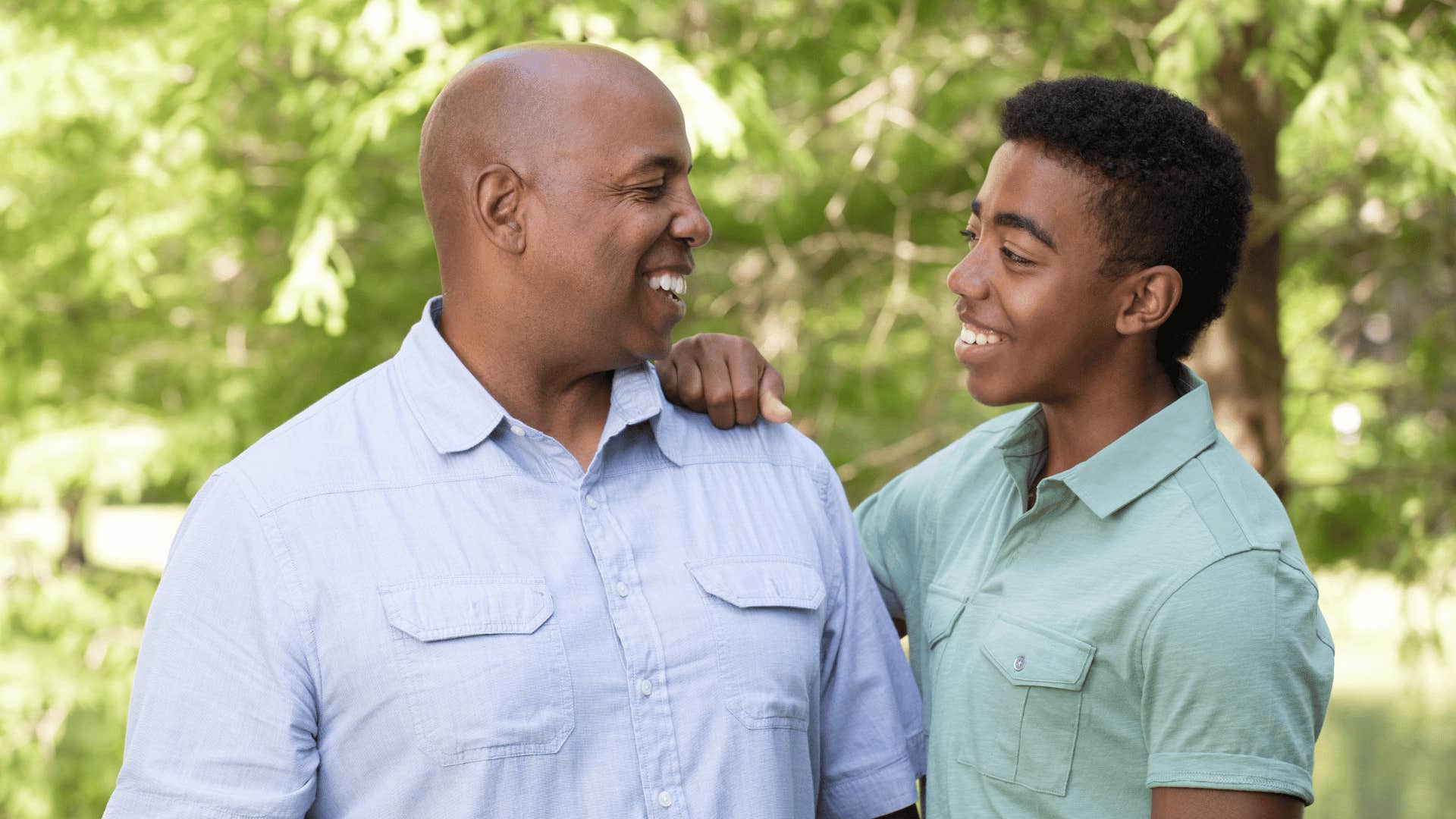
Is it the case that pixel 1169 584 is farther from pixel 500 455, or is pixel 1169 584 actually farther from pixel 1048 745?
pixel 500 455

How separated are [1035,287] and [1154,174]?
23cm

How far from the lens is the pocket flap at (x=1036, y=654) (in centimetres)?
189

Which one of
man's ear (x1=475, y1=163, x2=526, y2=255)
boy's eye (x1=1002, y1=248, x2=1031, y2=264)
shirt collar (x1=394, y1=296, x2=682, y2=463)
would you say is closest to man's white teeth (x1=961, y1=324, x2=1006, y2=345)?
boy's eye (x1=1002, y1=248, x2=1031, y2=264)

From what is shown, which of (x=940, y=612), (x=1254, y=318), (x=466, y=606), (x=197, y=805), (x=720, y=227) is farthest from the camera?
(x=720, y=227)

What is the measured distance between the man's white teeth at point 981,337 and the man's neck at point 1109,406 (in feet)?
0.48

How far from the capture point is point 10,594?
22.7 feet

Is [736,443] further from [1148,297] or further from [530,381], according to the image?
[1148,297]

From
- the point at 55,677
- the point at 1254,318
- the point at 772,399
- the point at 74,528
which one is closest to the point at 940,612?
the point at 772,399

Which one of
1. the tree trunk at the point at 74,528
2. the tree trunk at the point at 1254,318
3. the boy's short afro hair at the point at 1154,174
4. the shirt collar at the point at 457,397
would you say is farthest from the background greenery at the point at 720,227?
the shirt collar at the point at 457,397

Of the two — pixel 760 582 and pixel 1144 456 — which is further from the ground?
pixel 1144 456

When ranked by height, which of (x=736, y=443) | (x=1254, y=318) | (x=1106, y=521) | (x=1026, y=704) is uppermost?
(x=1254, y=318)

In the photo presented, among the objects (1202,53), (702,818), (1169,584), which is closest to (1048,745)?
(1169,584)

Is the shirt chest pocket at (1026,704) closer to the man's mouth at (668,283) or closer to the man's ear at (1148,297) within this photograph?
the man's ear at (1148,297)

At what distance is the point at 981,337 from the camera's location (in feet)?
6.97
